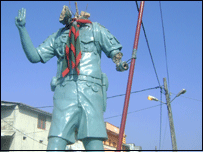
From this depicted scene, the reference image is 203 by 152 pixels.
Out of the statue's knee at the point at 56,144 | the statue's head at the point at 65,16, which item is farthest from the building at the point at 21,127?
the statue's knee at the point at 56,144

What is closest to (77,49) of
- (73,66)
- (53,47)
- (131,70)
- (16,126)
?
(73,66)

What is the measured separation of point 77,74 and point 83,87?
0.18 metres

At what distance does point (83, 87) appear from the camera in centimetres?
334

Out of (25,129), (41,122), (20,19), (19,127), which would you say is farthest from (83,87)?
(41,122)

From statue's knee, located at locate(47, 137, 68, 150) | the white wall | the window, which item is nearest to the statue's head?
statue's knee, located at locate(47, 137, 68, 150)

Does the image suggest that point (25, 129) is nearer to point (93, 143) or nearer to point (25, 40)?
point (25, 40)

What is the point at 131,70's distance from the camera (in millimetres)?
3824

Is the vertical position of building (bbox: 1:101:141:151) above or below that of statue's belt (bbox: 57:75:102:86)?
above

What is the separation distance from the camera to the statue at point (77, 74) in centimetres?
314

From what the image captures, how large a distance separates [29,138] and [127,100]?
14661 mm

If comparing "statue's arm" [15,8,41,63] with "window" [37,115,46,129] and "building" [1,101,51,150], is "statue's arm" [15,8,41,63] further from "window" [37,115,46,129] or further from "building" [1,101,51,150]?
"window" [37,115,46,129]

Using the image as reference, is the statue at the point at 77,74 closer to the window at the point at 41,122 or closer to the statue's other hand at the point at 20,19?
the statue's other hand at the point at 20,19

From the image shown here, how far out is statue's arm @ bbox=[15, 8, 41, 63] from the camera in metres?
3.40

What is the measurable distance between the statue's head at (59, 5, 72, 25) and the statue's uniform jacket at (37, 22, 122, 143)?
0.45 feet
